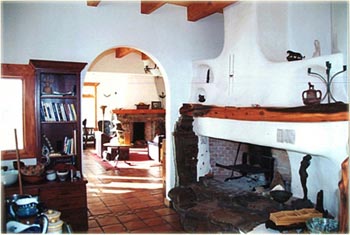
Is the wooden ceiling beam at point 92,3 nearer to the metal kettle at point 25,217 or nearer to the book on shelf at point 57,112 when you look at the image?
the book on shelf at point 57,112

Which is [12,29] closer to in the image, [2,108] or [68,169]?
[2,108]

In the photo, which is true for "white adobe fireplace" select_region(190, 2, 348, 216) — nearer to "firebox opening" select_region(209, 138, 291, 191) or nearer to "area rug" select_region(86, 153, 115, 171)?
"firebox opening" select_region(209, 138, 291, 191)

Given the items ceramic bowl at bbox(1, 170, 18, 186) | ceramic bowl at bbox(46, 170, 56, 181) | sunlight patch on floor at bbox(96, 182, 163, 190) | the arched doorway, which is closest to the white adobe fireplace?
sunlight patch on floor at bbox(96, 182, 163, 190)

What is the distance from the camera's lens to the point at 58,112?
164 inches

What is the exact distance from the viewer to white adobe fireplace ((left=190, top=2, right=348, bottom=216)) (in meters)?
3.12

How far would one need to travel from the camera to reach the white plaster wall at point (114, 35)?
157 inches

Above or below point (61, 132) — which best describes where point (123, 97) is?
above

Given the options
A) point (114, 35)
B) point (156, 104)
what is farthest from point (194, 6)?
point (156, 104)

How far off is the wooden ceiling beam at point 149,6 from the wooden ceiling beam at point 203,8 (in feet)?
1.94

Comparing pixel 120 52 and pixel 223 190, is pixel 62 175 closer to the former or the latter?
pixel 223 190

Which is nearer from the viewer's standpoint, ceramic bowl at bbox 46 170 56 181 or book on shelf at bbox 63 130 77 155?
ceramic bowl at bbox 46 170 56 181

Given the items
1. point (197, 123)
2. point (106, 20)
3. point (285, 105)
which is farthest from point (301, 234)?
point (106, 20)

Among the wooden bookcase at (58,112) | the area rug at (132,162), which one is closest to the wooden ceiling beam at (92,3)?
the wooden bookcase at (58,112)

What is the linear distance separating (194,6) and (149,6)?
28.0 inches
